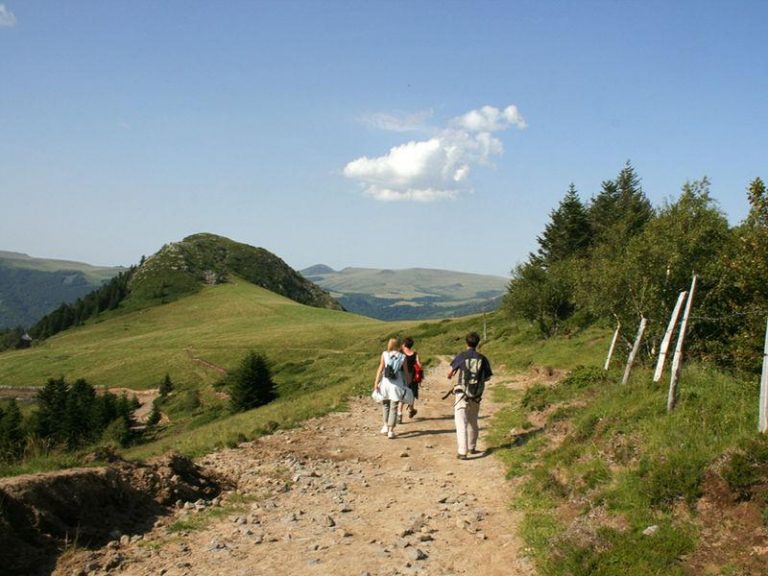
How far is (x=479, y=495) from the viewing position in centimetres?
978

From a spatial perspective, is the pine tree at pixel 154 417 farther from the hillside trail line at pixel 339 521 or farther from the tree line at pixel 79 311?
the tree line at pixel 79 311

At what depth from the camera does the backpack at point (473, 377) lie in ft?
39.3

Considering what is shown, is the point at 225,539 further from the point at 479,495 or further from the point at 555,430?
the point at 555,430

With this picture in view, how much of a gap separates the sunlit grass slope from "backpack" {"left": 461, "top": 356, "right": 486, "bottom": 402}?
5613 centimetres

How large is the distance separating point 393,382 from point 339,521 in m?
5.99

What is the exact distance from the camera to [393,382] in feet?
47.4

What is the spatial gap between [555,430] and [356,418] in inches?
279

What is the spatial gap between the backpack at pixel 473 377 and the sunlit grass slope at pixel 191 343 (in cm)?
5613

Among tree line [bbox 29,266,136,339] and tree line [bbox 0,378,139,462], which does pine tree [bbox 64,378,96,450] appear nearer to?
tree line [bbox 0,378,139,462]

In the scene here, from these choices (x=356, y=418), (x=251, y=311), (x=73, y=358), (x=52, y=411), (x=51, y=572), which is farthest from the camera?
(x=251, y=311)

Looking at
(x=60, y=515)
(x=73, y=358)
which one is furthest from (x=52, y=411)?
(x=60, y=515)

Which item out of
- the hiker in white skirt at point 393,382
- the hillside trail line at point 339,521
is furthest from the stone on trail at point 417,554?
the hiker in white skirt at point 393,382

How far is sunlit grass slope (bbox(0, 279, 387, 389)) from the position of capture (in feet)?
270

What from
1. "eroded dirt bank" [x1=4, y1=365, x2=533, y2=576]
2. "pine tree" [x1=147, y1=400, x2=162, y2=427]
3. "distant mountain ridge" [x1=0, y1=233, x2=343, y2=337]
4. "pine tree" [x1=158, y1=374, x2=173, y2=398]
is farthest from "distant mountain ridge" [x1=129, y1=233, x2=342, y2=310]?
"eroded dirt bank" [x1=4, y1=365, x2=533, y2=576]
